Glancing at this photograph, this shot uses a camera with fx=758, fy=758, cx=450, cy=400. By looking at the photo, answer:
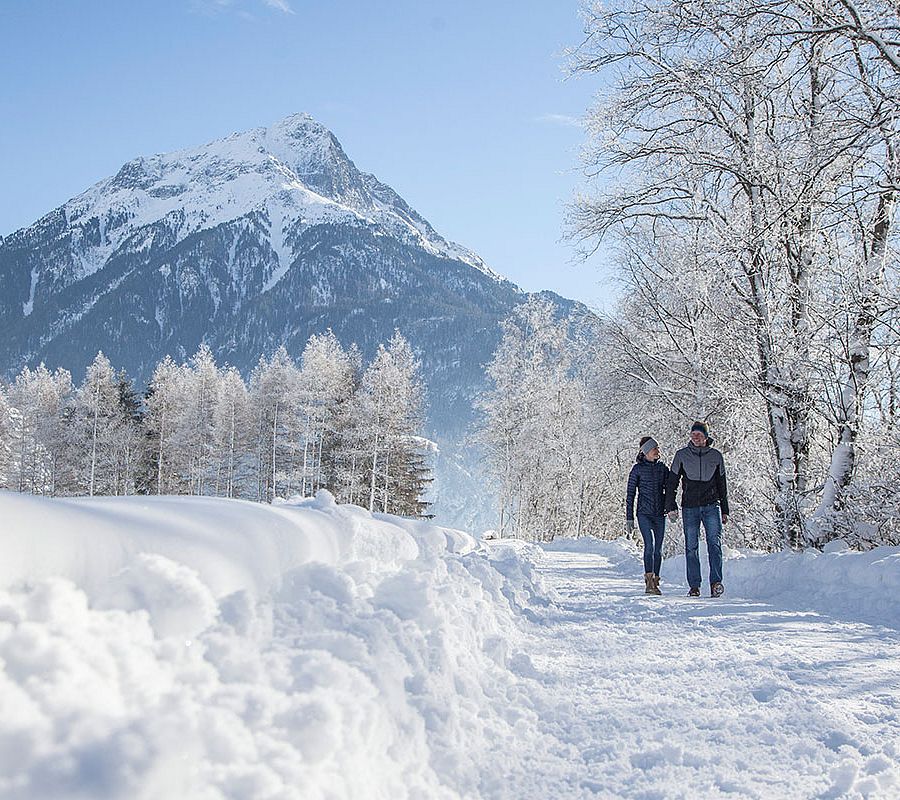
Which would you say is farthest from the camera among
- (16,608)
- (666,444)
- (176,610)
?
(666,444)

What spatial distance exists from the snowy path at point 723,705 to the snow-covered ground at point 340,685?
16mm

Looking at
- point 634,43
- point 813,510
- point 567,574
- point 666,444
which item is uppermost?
point 634,43

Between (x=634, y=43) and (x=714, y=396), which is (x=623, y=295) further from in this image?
(x=634, y=43)

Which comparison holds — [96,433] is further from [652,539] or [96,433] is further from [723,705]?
[723,705]

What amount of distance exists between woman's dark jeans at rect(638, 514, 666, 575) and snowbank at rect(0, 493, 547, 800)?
19.2 feet

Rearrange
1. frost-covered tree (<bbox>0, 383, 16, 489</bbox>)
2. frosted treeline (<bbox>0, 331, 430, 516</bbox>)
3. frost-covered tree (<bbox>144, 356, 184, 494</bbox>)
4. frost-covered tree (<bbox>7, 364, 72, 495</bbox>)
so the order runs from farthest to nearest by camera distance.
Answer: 1. frost-covered tree (<bbox>0, 383, 16, 489</bbox>)
2. frost-covered tree (<bbox>7, 364, 72, 495</bbox>)
3. frost-covered tree (<bbox>144, 356, 184, 494</bbox>)
4. frosted treeline (<bbox>0, 331, 430, 516</bbox>)

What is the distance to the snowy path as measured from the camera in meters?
2.91

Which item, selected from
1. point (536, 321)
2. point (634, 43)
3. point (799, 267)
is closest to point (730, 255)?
point (799, 267)

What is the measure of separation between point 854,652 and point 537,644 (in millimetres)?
2165

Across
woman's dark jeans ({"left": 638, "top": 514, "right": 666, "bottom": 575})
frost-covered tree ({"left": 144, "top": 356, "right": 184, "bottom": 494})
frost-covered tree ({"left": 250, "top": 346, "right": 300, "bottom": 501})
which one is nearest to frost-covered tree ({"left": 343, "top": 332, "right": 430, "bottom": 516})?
frost-covered tree ({"left": 250, "top": 346, "right": 300, "bottom": 501})

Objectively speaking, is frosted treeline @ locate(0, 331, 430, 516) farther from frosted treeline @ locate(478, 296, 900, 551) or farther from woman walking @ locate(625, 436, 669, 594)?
woman walking @ locate(625, 436, 669, 594)

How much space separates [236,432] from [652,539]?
133 ft

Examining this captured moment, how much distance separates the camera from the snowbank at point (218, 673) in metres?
1.87

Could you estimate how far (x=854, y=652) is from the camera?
17.1 feet
